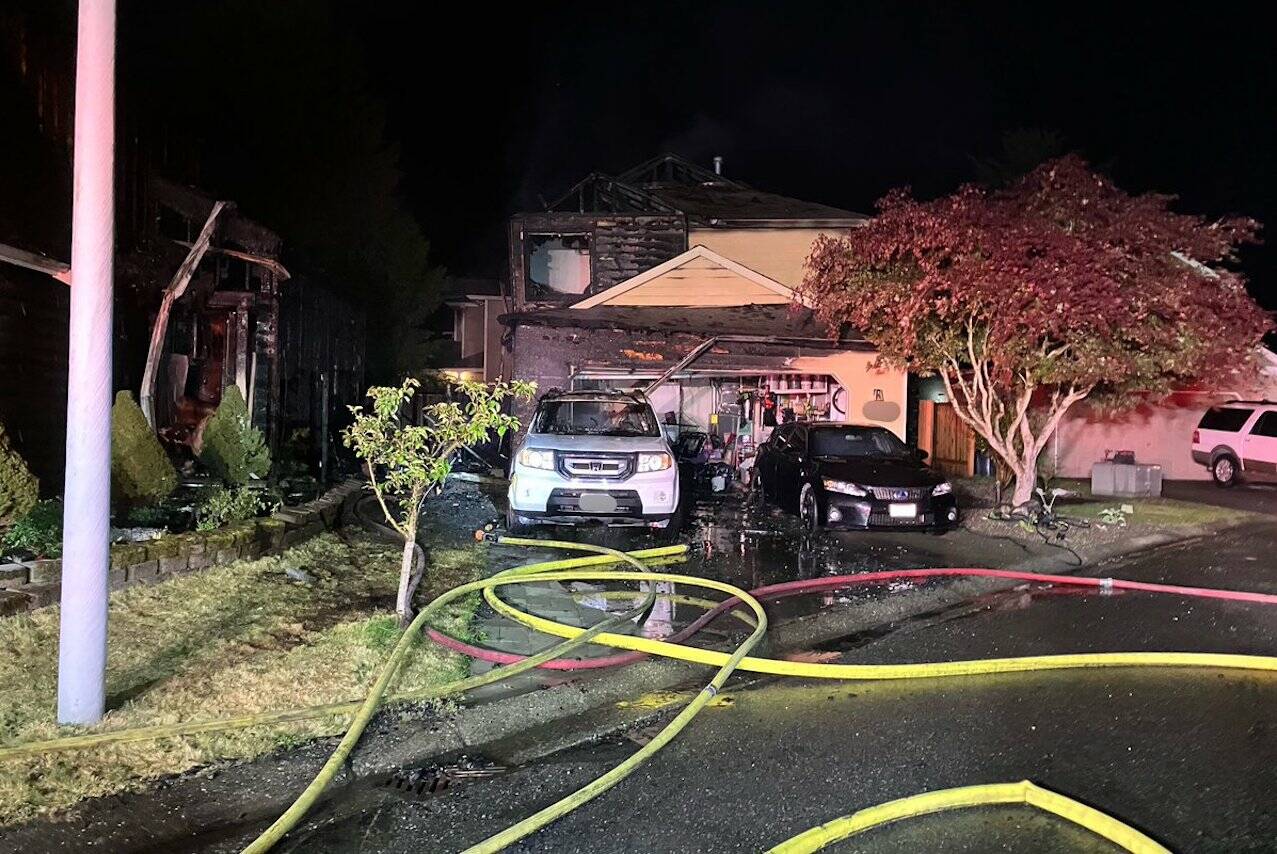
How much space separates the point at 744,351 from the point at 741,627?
915cm

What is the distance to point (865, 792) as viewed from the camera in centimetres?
409

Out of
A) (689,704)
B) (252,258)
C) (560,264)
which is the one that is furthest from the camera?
(560,264)

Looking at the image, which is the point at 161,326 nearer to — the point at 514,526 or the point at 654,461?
the point at 514,526

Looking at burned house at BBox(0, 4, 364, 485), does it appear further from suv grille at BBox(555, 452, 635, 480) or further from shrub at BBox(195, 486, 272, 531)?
suv grille at BBox(555, 452, 635, 480)

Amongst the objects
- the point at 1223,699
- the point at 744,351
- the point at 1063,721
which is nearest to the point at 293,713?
the point at 1063,721

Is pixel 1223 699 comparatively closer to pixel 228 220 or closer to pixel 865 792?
pixel 865 792

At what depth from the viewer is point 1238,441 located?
701 inches

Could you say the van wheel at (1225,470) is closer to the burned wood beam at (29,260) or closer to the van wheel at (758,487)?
the van wheel at (758,487)

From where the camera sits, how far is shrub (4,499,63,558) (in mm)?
6473

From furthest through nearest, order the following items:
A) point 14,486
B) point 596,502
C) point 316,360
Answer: point 316,360 < point 596,502 < point 14,486

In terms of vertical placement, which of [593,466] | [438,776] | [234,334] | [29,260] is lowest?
[438,776]

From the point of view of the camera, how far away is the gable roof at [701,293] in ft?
54.8

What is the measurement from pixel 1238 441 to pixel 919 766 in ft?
56.3

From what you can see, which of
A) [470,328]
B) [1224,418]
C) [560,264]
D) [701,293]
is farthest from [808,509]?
[470,328]
